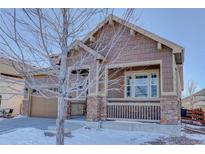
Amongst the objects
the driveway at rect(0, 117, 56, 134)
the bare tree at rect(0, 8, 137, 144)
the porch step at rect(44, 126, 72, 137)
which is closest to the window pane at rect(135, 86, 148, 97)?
the porch step at rect(44, 126, 72, 137)

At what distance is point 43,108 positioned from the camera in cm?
1341

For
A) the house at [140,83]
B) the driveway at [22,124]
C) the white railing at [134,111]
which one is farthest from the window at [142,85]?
the driveway at [22,124]

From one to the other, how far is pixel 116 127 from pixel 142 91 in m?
2.69

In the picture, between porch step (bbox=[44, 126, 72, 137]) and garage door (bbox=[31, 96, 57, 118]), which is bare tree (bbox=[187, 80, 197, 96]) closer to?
garage door (bbox=[31, 96, 57, 118])

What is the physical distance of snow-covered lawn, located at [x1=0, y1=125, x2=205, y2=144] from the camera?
7032mm

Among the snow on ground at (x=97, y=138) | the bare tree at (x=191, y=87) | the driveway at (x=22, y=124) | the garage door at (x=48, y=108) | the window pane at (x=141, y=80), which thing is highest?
the bare tree at (x=191, y=87)

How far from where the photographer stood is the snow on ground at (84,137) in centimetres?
702

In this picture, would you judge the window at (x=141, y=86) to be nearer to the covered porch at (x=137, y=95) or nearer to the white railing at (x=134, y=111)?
the covered porch at (x=137, y=95)

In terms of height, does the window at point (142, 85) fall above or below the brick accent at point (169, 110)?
above

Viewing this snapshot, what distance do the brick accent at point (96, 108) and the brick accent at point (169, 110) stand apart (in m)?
2.90

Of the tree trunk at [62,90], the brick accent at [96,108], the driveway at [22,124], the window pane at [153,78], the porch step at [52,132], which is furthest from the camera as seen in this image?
the window pane at [153,78]

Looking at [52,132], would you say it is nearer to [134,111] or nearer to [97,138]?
[97,138]

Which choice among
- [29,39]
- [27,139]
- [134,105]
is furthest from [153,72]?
[29,39]

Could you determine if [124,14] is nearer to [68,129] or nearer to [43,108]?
[68,129]
